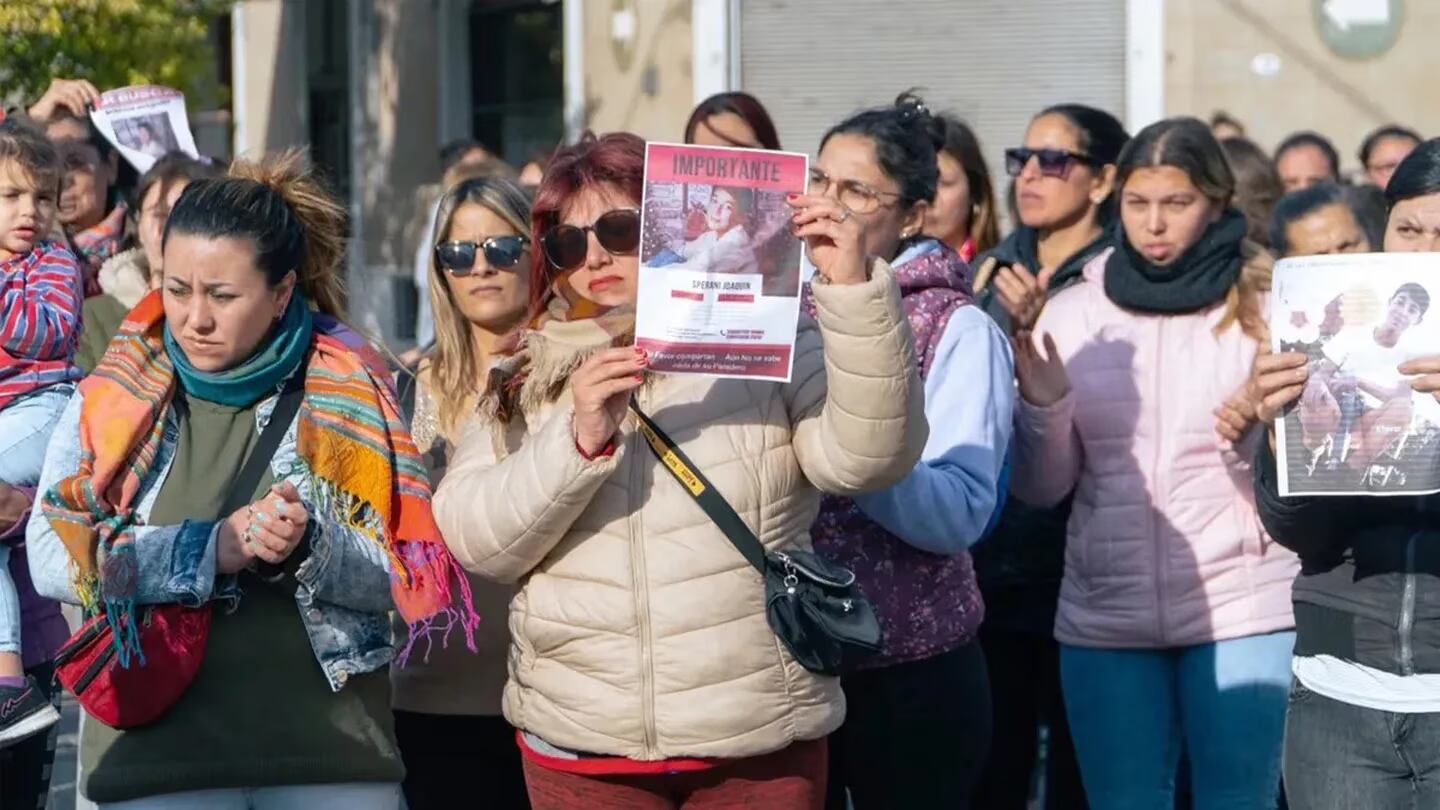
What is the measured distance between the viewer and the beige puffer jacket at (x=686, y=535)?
3812 mm

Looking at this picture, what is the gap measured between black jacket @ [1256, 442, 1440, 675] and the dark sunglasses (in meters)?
1.45

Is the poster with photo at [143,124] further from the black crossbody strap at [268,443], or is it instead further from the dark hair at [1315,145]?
the dark hair at [1315,145]

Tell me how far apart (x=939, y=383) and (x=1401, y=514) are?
3.42 feet

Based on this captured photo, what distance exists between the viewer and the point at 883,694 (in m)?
4.82

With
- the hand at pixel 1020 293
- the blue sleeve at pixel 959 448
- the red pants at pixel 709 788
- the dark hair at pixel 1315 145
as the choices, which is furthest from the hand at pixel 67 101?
the dark hair at pixel 1315 145

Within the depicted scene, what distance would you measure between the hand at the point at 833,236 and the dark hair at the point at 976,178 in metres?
2.70

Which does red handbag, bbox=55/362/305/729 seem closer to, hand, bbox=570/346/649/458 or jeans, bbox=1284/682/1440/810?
hand, bbox=570/346/649/458

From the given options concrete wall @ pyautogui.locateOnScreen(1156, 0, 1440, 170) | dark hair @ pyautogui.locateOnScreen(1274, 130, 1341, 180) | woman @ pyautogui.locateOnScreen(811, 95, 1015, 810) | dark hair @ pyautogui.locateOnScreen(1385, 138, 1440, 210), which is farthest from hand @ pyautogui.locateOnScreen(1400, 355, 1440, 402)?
concrete wall @ pyautogui.locateOnScreen(1156, 0, 1440, 170)

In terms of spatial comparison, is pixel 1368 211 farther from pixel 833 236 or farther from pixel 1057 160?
pixel 833 236

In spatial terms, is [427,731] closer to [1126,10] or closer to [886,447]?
[886,447]

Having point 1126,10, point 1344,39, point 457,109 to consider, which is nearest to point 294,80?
point 457,109

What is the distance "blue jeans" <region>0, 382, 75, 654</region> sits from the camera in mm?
4973

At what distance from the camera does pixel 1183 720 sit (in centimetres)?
544

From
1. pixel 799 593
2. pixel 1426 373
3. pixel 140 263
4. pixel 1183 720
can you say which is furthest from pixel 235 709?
pixel 140 263
